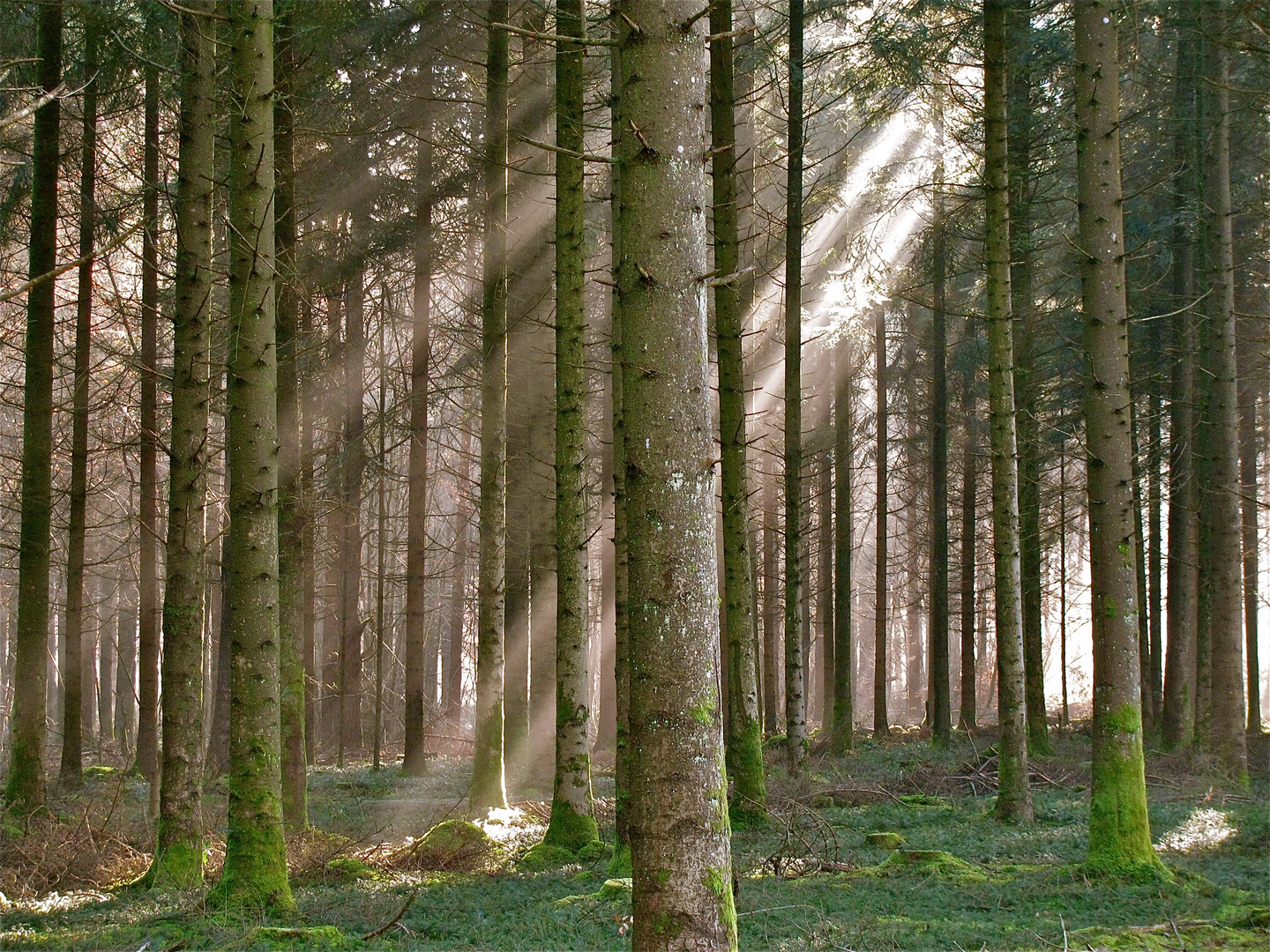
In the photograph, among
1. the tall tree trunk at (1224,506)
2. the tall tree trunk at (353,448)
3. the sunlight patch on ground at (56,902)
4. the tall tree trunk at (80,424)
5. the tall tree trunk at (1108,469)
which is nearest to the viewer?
the sunlight patch on ground at (56,902)

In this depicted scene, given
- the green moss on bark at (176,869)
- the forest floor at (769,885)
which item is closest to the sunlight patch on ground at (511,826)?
the forest floor at (769,885)

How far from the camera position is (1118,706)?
793cm

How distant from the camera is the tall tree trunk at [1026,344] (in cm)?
1430

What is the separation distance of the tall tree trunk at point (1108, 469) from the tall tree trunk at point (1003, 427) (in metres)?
2.06

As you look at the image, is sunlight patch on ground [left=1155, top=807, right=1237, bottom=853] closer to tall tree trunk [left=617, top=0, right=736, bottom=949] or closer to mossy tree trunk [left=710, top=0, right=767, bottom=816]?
mossy tree trunk [left=710, top=0, right=767, bottom=816]

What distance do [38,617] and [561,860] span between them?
6934 millimetres

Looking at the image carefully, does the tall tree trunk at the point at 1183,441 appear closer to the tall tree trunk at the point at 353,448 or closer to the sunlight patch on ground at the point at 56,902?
the tall tree trunk at the point at 353,448

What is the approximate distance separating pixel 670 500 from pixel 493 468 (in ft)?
25.1

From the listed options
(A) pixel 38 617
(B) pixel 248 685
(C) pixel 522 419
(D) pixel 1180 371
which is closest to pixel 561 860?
(B) pixel 248 685

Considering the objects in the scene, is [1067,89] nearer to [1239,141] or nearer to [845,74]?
[1239,141]

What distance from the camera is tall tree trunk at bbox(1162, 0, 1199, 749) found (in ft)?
52.5

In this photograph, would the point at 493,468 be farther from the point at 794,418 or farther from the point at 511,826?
the point at 794,418

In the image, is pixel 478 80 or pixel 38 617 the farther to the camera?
pixel 478 80

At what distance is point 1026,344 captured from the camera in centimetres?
1758
